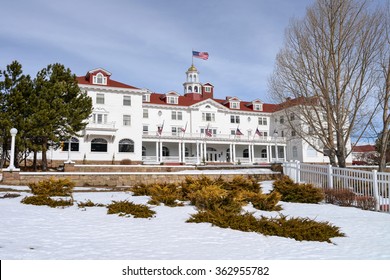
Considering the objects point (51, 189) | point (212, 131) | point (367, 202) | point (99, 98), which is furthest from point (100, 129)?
point (367, 202)

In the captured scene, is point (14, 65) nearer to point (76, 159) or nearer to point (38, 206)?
point (76, 159)

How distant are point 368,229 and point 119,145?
113 ft

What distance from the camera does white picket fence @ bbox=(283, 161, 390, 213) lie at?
408 inches

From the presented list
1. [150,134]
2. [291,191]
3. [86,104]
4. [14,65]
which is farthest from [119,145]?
[291,191]

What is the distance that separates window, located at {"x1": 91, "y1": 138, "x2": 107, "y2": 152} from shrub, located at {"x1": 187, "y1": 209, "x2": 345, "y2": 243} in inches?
1273

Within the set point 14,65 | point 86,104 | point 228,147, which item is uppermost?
point 14,65

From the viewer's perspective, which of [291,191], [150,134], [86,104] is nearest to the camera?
[291,191]

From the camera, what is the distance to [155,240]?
5516mm

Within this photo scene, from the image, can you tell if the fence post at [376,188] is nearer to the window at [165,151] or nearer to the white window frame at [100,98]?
the white window frame at [100,98]

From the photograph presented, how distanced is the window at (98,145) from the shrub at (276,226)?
32.3 metres

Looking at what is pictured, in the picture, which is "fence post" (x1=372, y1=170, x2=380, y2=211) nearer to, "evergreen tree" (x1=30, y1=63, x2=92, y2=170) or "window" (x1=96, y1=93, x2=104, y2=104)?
"evergreen tree" (x1=30, y1=63, x2=92, y2=170)

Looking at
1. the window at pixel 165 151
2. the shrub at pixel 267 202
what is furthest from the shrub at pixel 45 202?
the window at pixel 165 151

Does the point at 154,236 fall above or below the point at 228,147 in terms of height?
below

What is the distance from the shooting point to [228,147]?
4878 cm
